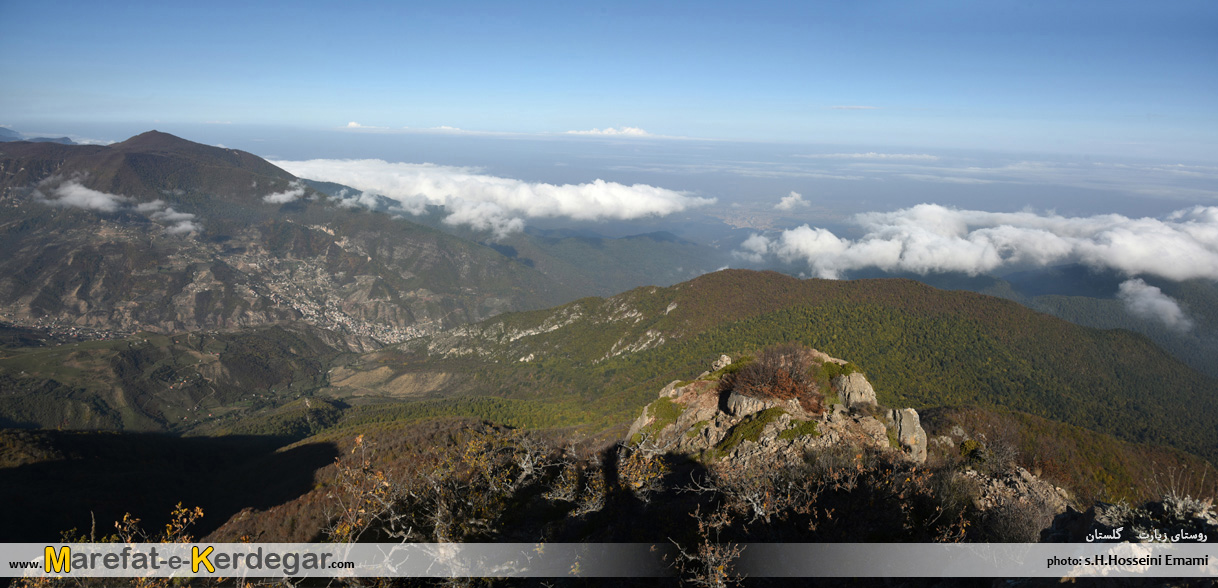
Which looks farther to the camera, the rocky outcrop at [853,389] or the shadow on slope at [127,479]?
the shadow on slope at [127,479]

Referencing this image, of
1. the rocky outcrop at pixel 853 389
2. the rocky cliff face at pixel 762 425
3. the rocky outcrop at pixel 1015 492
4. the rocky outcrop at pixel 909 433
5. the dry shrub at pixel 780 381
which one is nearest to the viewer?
the rocky outcrop at pixel 1015 492

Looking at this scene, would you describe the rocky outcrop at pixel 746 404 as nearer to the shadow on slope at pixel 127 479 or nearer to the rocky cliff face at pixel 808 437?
the rocky cliff face at pixel 808 437

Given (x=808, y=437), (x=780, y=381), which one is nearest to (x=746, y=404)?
(x=780, y=381)

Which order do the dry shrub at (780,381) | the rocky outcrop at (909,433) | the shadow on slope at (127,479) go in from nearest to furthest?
the rocky outcrop at (909,433) → the dry shrub at (780,381) → the shadow on slope at (127,479)

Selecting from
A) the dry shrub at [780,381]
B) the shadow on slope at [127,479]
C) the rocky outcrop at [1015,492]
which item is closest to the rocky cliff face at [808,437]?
the rocky outcrop at [1015,492]

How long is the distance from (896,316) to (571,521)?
12000cm

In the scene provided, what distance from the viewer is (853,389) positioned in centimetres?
2822

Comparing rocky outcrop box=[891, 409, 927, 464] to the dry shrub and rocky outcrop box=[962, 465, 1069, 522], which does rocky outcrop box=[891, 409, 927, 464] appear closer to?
rocky outcrop box=[962, 465, 1069, 522]

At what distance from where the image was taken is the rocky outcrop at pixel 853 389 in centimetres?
2764

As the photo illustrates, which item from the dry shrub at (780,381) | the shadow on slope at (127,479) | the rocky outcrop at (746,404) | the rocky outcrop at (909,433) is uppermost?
the dry shrub at (780,381)

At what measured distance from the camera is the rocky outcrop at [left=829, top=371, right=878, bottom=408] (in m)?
27.6

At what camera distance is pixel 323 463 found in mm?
55969

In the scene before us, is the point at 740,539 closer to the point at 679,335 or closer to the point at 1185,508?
the point at 1185,508

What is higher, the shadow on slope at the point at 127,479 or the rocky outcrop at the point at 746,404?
the rocky outcrop at the point at 746,404
